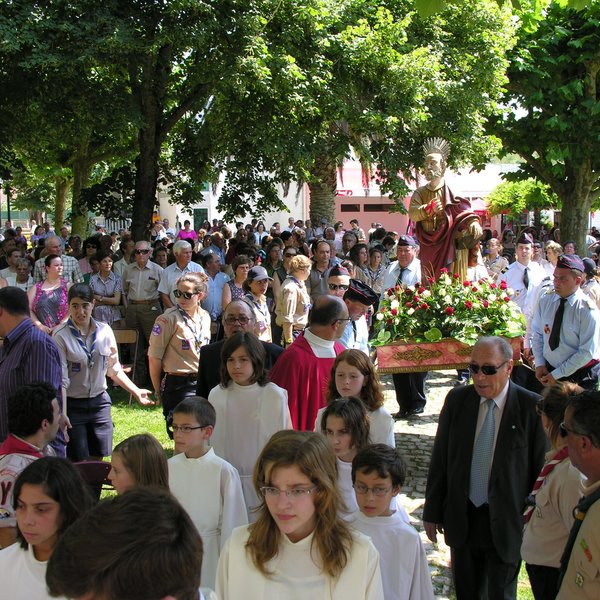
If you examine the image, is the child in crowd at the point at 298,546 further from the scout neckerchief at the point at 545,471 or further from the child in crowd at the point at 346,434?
the scout neckerchief at the point at 545,471

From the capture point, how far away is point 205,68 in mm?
13766

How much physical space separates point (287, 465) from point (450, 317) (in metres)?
5.17

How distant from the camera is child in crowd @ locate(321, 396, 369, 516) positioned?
4445 millimetres

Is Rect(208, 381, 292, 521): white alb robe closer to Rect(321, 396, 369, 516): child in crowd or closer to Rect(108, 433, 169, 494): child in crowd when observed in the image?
Rect(321, 396, 369, 516): child in crowd

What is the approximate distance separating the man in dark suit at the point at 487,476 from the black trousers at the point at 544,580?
29 cm

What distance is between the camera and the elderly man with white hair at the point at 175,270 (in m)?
10.8

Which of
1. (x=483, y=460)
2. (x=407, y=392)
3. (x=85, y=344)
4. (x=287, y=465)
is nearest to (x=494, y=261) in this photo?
(x=407, y=392)

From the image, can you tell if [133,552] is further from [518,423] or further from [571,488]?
[518,423]

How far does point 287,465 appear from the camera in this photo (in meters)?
2.98

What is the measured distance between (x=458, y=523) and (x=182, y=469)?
1.68 meters

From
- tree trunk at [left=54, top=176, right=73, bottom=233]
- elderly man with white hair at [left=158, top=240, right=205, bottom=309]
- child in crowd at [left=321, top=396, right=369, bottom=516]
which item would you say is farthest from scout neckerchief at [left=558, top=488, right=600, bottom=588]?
tree trunk at [left=54, top=176, right=73, bottom=233]

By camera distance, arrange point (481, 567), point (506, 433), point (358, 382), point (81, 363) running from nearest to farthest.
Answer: point (506, 433), point (481, 567), point (358, 382), point (81, 363)

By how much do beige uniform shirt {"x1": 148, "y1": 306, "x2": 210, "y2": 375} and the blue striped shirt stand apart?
199 centimetres

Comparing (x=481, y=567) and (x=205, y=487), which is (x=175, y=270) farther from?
(x=481, y=567)
